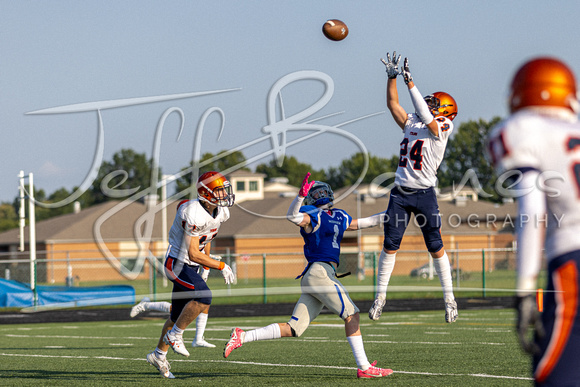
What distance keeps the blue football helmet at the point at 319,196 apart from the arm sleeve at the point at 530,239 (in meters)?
4.59

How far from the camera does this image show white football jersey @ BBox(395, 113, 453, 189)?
832 cm

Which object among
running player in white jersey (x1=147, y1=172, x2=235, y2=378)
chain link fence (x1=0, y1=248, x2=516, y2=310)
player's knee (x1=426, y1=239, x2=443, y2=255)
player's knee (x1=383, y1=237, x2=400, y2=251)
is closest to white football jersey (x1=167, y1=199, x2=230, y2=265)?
running player in white jersey (x1=147, y1=172, x2=235, y2=378)

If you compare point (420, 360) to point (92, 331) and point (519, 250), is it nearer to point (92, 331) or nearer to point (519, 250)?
point (519, 250)

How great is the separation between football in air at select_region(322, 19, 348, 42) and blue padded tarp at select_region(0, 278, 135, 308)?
16323mm

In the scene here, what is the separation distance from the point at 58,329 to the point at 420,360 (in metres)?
10.2

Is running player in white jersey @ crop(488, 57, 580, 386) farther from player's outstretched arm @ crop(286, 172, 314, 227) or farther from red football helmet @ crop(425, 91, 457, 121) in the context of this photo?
red football helmet @ crop(425, 91, 457, 121)

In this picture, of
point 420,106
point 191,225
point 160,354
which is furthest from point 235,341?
point 420,106

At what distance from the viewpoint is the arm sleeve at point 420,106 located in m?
7.91

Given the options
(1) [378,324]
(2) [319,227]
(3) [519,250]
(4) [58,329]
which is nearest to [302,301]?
(2) [319,227]

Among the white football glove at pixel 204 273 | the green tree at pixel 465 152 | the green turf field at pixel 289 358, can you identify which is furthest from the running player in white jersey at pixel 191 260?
the green tree at pixel 465 152

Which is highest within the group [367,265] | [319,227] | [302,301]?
[319,227]

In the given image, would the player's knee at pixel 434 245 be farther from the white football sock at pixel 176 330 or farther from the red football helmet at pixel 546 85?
the red football helmet at pixel 546 85

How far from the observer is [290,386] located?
7406 mm

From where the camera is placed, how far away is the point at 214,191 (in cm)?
862
